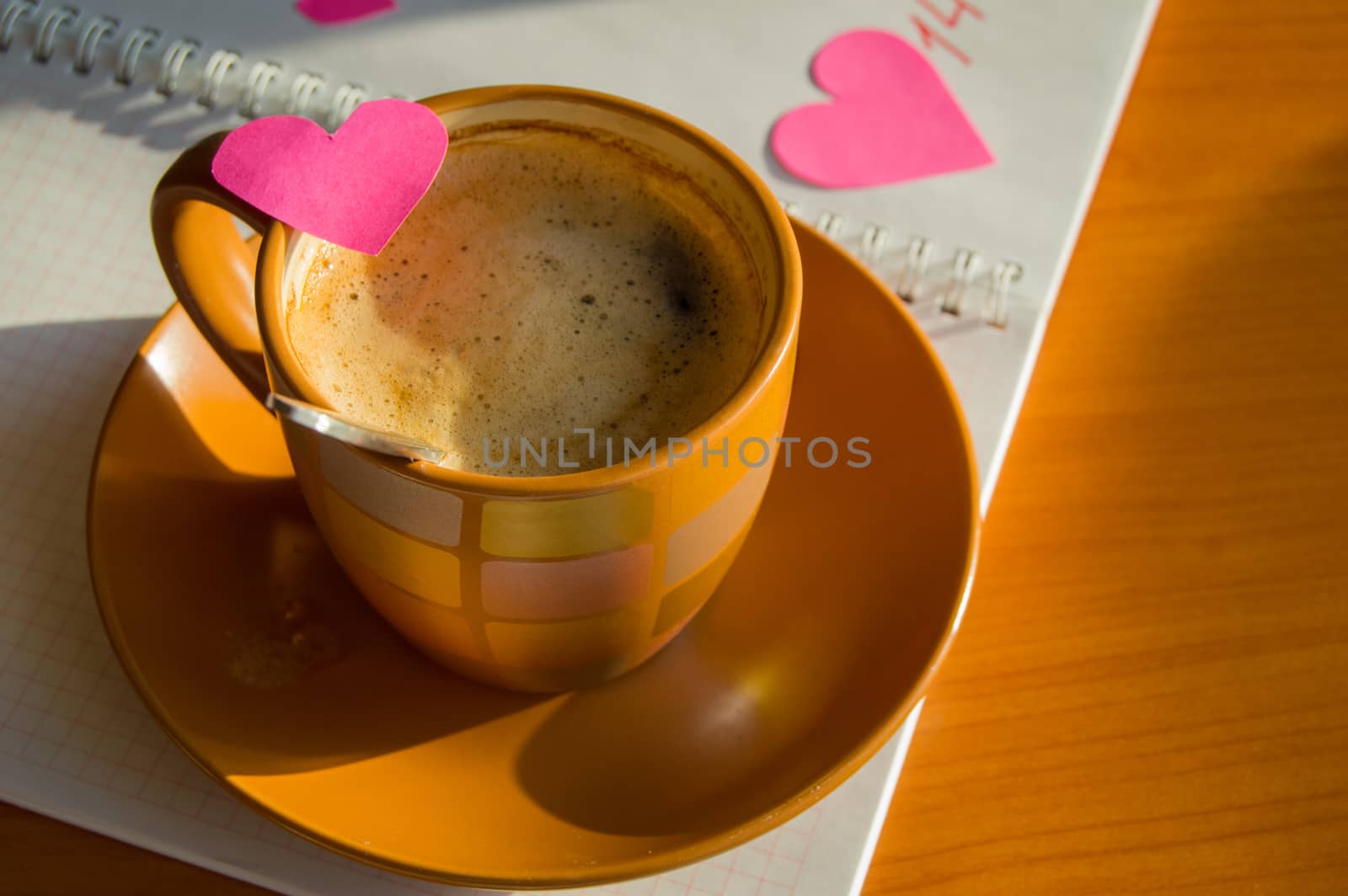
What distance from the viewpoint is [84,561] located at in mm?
731

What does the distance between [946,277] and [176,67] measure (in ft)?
2.13

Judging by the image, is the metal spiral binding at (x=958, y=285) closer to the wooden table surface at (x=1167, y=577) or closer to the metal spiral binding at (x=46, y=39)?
the wooden table surface at (x=1167, y=577)

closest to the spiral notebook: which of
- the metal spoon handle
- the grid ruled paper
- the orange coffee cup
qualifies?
the grid ruled paper

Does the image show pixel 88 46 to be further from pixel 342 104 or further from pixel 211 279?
pixel 211 279

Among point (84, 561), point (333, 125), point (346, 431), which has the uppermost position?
point (346, 431)

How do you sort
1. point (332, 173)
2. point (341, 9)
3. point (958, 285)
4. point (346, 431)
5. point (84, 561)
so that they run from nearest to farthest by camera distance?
point (346, 431) → point (332, 173) → point (84, 561) → point (958, 285) → point (341, 9)

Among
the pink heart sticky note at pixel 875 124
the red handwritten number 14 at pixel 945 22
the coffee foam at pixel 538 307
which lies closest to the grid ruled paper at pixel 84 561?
the coffee foam at pixel 538 307

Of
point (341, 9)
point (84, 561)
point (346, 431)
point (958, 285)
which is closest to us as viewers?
point (346, 431)

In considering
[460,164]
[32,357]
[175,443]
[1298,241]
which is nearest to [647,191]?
[460,164]

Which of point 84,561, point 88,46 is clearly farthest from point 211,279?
point 88,46

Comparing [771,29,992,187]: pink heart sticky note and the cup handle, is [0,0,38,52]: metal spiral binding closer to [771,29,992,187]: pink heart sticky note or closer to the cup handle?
the cup handle

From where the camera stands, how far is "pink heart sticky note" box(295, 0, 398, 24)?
3.34 feet

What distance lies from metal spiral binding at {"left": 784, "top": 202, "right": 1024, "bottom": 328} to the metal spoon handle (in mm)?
469

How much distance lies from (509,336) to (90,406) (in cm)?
35
